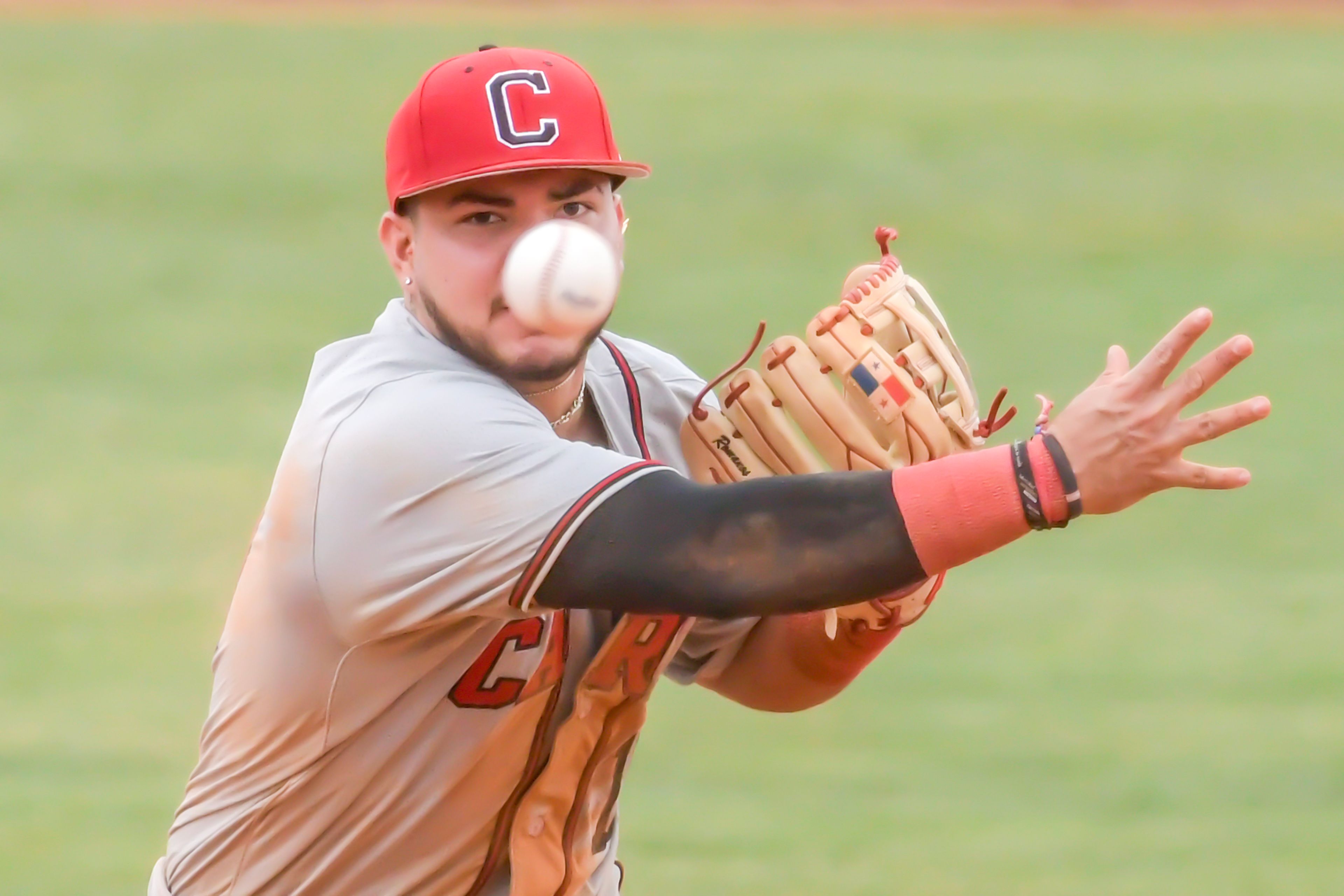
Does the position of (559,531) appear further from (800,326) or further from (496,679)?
(800,326)

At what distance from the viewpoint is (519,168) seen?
2.77 meters

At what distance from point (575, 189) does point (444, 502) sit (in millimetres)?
535

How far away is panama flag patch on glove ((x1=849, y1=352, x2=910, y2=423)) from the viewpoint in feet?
9.86

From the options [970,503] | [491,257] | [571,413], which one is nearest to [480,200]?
[491,257]

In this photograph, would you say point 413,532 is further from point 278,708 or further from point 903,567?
point 903,567

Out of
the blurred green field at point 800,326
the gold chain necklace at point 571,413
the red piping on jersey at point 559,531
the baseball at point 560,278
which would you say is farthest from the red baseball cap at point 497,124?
the blurred green field at point 800,326

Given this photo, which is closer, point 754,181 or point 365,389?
point 365,389

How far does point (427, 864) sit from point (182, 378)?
851cm

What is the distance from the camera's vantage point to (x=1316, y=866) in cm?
549

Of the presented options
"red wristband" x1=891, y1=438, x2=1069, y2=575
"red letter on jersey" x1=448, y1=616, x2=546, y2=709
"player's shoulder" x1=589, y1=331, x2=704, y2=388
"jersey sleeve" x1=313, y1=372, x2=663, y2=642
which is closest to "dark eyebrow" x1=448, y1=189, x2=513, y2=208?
"jersey sleeve" x1=313, y1=372, x2=663, y2=642

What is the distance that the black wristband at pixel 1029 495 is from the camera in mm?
2475

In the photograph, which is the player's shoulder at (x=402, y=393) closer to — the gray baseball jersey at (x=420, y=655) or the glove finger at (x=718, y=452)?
the gray baseball jersey at (x=420, y=655)

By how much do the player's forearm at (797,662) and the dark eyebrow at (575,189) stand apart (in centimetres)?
81

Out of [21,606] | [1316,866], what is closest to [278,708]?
[1316,866]
